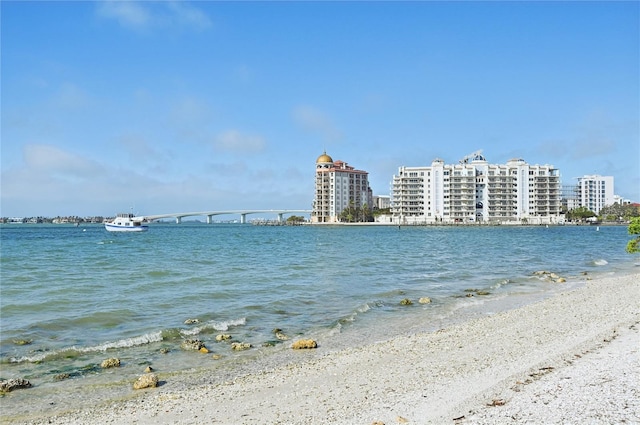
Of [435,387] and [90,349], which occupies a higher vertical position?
[435,387]

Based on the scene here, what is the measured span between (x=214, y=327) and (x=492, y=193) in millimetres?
176127

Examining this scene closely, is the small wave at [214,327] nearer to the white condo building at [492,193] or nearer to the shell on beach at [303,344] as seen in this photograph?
the shell on beach at [303,344]

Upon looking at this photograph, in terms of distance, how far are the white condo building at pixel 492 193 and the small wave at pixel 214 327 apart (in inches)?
6614

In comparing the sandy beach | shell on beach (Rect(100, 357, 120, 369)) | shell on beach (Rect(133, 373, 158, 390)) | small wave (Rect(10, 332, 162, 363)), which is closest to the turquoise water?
small wave (Rect(10, 332, 162, 363))

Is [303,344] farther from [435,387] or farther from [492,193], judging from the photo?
[492,193]

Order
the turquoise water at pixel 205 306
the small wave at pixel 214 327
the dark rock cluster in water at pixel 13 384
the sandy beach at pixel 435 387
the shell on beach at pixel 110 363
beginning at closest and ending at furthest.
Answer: the sandy beach at pixel 435 387 → the dark rock cluster in water at pixel 13 384 → the shell on beach at pixel 110 363 → the turquoise water at pixel 205 306 → the small wave at pixel 214 327

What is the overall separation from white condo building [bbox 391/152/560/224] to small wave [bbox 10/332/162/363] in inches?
6736

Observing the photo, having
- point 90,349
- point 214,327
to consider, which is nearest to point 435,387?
point 214,327

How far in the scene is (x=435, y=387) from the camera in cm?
989

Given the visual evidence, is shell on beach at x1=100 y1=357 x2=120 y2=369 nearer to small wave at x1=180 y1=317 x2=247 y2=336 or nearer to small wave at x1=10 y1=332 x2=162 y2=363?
small wave at x1=10 y1=332 x2=162 y2=363

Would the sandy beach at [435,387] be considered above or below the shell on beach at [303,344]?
above

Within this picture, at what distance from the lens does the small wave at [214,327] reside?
1672 cm

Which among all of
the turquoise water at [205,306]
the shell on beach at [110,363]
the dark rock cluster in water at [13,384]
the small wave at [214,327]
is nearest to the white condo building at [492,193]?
the turquoise water at [205,306]

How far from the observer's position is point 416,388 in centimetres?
994
